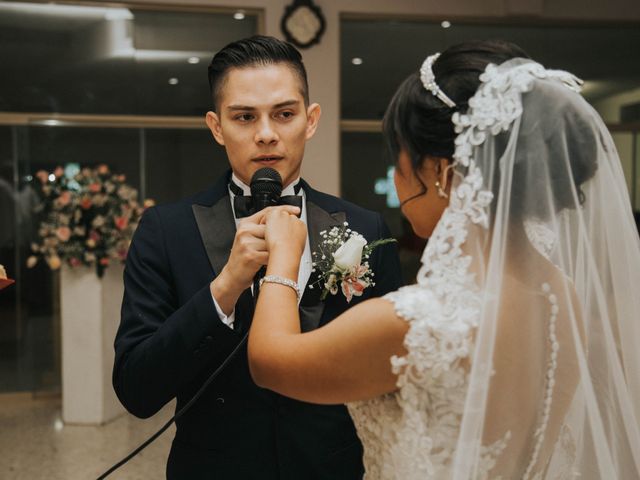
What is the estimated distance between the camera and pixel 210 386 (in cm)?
158

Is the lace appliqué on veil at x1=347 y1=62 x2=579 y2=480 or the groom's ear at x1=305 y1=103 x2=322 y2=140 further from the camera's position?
the groom's ear at x1=305 y1=103 x2=322 y2=140

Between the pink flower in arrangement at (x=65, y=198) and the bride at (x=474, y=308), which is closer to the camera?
the bride at (x=474, y=308)

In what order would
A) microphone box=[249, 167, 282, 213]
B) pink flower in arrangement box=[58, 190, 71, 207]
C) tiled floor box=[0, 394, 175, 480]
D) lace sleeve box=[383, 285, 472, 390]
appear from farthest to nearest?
pink flower in arrangement box=[58, 190, 71, 207] < tiled floor box=[0, 394, 175, 480] < microphone box=[249, 167, 282, 213] < lace sleeve box=[383, 285, 472, 390]

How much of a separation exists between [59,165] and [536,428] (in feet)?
20.2

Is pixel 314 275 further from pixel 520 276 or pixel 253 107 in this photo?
pixel 520 276

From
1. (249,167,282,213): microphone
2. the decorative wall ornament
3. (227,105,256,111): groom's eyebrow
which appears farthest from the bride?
the decorative wall ornament

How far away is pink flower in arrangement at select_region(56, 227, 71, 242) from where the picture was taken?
18.1 feet

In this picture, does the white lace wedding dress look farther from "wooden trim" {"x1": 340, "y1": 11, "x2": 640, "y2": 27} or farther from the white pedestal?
"wooden trim" {"x1": 340, "y1": 11, "x2": 640, "y2": 27}

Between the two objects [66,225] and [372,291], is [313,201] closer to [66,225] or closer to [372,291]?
[372,291]

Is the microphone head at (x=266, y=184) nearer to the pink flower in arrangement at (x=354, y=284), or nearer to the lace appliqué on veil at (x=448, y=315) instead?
the pink flower in arrangement at (x=354, y=284)

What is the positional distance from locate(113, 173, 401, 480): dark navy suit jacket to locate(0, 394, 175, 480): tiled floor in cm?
322

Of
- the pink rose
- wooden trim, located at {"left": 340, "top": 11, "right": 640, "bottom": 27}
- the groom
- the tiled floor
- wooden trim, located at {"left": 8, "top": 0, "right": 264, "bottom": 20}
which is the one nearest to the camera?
the groom

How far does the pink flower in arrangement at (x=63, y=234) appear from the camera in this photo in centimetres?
552

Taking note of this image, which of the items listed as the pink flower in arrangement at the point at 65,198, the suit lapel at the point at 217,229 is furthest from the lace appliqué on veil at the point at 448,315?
the pink flower in arrangement at the point at 65,198
